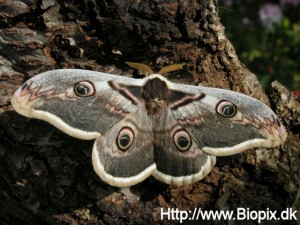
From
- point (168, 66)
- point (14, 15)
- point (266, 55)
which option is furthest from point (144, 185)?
point (266, 55)

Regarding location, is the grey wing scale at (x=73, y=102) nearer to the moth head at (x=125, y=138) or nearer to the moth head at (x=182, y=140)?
the moth head at (x=125, y=138)

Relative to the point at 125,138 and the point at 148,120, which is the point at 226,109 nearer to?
the point at 148,120

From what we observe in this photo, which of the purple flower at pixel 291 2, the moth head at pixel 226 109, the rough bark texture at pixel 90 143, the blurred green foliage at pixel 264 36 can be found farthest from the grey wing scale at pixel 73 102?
the purple flower at pixel 291 2

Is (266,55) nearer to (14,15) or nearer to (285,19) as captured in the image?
(285,19)

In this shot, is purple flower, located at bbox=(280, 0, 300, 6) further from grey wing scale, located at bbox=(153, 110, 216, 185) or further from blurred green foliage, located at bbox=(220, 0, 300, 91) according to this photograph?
grey wing scale, located at bbox=(153, 110, 216, 185)

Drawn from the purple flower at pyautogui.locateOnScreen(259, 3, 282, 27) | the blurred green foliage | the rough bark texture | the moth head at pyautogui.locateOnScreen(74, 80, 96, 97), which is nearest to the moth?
the moth head at pyautogui.locateOnScreen(74, 80, 96, 97)

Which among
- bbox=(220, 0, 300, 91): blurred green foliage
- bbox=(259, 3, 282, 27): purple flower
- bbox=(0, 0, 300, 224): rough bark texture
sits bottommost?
bbox=(220, 0, 300, 91): blurred green foliage

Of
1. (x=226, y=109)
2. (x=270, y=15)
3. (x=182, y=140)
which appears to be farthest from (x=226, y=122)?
(x=270, y=15)
